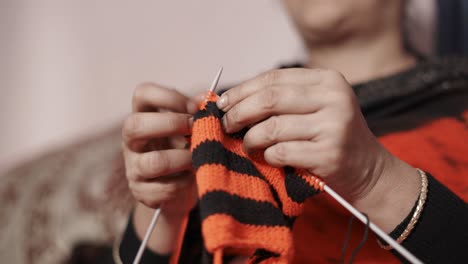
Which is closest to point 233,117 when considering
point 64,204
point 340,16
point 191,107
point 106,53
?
point 191,107

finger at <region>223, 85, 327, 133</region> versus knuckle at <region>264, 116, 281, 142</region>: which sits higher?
finger at <region>223, 85, 327, 133</region>

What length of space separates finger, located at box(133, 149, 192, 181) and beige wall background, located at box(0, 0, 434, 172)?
2.62 ft

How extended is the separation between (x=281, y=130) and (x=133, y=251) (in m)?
0.33

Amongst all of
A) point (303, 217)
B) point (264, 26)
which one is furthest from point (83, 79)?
point (303, 217)

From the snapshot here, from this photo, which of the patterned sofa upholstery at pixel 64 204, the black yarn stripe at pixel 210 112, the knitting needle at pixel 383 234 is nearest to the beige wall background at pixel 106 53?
the patterned sofa upholstery at pixel 64 204

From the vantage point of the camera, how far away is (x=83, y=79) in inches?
62.5

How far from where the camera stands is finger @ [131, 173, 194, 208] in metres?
0.58

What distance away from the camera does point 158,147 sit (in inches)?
24.4

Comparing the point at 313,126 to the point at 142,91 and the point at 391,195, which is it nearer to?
the point at 391,195

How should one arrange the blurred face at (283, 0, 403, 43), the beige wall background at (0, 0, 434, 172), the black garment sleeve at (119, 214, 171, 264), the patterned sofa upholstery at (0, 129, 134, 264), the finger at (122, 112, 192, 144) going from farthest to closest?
the beige wall background at (0, 0, 434, 172) → the patterned sofa upholstery at (0, 129, 134, 264) → the blurred face at (283, 0, 403, 43) → the black garment sleeve at (119, 214, 171, 264) → the finger at (122, 112, 192, 144)

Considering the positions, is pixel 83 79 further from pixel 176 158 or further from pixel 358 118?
pixel 358 118

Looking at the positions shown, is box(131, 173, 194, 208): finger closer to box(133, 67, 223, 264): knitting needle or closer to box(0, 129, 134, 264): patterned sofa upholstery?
box(133, 67, 223, 264): knitting needle

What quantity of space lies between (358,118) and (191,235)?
373mm

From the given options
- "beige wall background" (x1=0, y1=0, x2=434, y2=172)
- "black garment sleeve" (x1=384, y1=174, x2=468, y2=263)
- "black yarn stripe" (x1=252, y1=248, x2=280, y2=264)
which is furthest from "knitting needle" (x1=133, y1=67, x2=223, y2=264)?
"beige wall background" (x1=0, y1=0, x2=434, y2=172)
